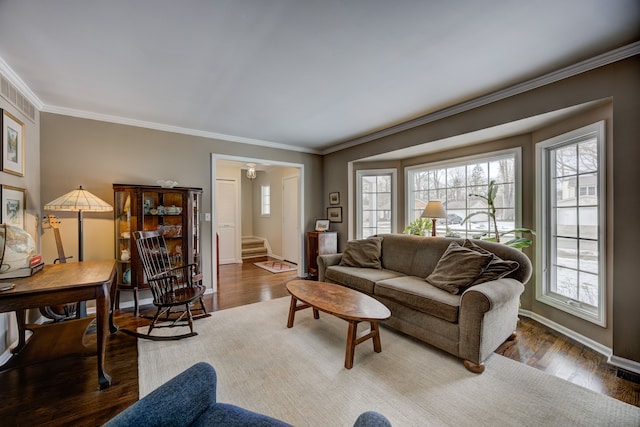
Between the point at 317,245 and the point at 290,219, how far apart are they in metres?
1.77

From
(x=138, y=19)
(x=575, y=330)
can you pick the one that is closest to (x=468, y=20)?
(x=138, y=19)

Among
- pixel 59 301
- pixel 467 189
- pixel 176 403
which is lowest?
pixel 176 403

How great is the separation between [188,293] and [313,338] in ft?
4.55

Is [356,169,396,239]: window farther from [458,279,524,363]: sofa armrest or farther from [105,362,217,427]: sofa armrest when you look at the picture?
[105,362,217,427]: sofa armrest

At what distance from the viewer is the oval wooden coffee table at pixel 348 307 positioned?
2113 millimetres

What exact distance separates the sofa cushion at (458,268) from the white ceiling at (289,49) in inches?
66.4

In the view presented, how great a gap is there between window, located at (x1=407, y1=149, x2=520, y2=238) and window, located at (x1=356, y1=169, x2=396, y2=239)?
0.33 metres

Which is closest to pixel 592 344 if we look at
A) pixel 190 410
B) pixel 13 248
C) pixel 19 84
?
pixel 190 410

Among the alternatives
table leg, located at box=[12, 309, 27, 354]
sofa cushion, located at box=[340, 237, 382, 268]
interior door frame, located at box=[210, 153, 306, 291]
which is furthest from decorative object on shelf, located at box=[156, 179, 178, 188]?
sofa cushion, located at box=[340, 237, 382, 268]

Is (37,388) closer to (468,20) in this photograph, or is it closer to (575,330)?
(468,20)

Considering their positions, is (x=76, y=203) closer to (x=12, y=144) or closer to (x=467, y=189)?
(x=12, y=144)

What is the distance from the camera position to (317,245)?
486cm

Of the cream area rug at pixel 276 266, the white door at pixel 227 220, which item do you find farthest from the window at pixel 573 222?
the white door at pixel 227 220

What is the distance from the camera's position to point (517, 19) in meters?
1.72
